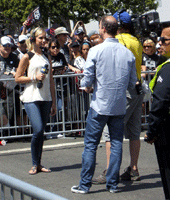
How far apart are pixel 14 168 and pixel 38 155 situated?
563mm

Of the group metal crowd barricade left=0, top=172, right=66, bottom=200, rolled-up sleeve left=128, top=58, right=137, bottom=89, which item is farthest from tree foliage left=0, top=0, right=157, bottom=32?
metal crowd barricade left=0, top=172, right=66, bottom=200

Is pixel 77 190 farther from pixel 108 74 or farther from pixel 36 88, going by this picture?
pixel 36 88

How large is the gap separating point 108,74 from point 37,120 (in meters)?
1.47

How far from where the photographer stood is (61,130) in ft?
29.1

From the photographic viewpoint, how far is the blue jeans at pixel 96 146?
4883mm

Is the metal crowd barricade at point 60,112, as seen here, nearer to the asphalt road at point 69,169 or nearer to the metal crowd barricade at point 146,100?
the asphalt road at point 69,169

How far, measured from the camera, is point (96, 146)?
194 inches

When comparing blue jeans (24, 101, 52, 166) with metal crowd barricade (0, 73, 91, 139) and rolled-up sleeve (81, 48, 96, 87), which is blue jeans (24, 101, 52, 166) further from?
metal crowd barricade (0, 73, 91, 139)

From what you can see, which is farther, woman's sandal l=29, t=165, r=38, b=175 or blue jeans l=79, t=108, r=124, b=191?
woman's sandal l=29, t=165, r=38, b=175

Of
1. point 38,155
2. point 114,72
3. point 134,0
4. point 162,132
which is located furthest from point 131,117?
point 134,0

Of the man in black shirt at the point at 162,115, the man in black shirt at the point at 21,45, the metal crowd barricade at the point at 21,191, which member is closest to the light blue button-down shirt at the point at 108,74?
the man in black shirt at the point at 162,115

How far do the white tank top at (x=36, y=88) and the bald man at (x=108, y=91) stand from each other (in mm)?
1141

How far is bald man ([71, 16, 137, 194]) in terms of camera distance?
4781mm

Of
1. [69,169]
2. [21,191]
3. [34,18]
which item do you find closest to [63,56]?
[34,18]
